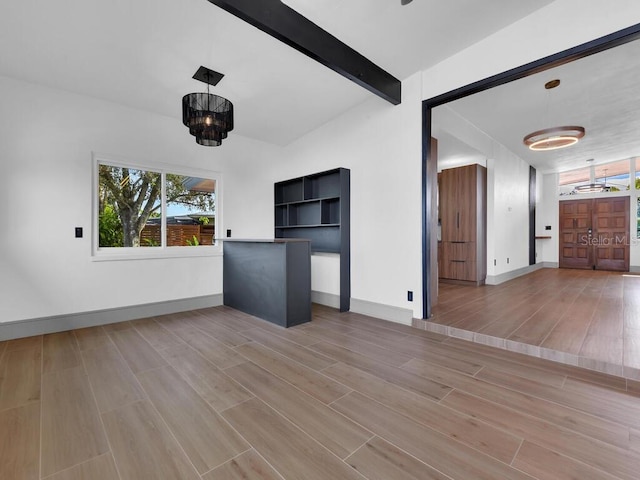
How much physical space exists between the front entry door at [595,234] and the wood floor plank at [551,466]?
9183 millimetres

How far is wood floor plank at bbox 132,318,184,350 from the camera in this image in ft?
9.43

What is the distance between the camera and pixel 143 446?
56.9 inches

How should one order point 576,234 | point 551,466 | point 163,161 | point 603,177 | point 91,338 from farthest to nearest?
point 576,234 < point 603,177 < point 163,161 < point 91,338 < point 551,466

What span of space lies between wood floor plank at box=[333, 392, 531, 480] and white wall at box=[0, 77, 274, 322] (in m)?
3.38

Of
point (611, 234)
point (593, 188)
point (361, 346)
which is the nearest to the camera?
point (361, 346)

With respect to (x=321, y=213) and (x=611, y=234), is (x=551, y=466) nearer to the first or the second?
(x=321, y=213)

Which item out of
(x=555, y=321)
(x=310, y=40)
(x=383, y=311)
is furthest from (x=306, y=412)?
(x=555, y=321)

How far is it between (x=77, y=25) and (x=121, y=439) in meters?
3.18

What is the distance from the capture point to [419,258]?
3.33 m

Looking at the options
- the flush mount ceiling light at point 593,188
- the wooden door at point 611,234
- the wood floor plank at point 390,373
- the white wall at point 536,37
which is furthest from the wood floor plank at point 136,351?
the wooden door at point 611,234

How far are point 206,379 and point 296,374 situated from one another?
67 cm

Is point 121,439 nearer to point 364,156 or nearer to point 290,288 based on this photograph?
point 290,288

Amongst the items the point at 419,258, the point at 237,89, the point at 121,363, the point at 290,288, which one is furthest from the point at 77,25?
the point at 419,258

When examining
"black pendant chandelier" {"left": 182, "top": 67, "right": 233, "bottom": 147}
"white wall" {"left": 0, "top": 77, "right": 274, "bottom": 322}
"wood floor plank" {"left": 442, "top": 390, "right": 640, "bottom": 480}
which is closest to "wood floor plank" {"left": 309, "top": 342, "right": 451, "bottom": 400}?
"wood floor plank" {"left": 442, "top": 390, "right": 640, "bottom": 480}
